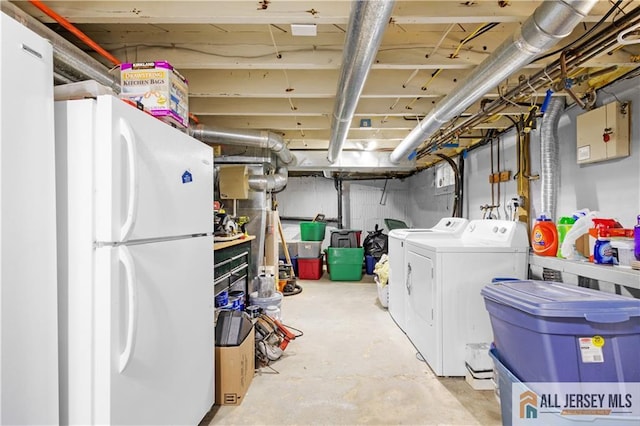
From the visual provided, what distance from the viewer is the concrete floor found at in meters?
1.93

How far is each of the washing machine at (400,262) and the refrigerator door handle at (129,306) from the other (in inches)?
98.0

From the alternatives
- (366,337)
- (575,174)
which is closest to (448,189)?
(575,174)

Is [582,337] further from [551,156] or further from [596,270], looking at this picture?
[551,156]

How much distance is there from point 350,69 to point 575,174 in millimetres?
2064

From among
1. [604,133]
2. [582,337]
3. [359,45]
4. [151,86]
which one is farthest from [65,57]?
[604,133]

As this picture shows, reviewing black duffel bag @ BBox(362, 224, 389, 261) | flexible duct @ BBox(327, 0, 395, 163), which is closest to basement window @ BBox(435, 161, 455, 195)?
black duffel bag @ BBox(362, 224, 389, 261)

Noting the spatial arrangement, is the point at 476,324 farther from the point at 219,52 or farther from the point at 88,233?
the point at 219,52

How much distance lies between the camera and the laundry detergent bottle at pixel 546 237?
2.22 meters

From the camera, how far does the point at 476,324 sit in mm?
2387

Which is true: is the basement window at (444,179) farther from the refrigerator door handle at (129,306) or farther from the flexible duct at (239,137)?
the refrigerator door handle at (129,306)

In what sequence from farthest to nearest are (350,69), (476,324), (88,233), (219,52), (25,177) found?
1. (476,324)
2. (219,52)
3. (350,69)
4. (88,233)
5. (25,177)

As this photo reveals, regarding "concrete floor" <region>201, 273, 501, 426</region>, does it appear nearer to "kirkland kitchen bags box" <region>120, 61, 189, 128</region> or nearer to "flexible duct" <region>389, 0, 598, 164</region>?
"kirkland kitchen bags box" <region>120, 61, 189, 128</region>

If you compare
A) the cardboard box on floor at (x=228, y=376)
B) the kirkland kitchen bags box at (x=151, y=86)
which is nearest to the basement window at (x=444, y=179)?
the cardboard box on floor at (x=228, y=376)

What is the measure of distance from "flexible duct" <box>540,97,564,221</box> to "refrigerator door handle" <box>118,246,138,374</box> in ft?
9.37
